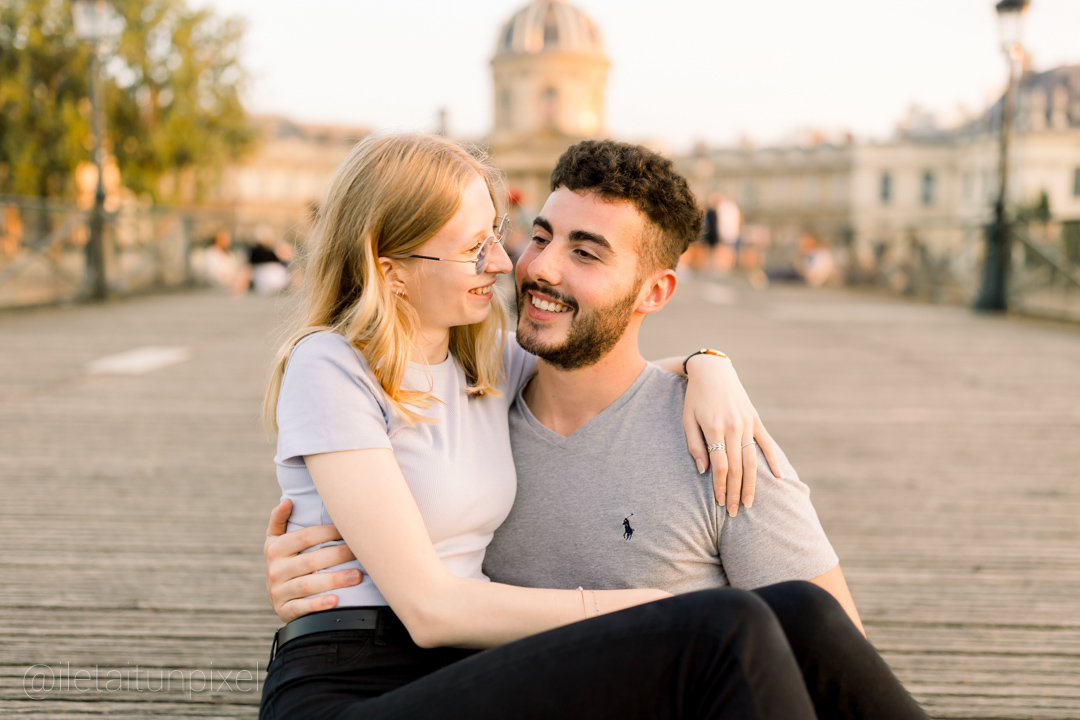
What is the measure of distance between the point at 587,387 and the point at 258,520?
2.41 meters

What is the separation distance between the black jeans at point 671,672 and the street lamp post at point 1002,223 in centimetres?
1401

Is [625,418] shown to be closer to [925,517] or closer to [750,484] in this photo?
[750,484]

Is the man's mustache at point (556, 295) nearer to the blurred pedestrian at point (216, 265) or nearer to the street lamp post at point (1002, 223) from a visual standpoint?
the street lamp post at point (1002, 223)

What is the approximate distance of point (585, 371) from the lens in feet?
7.71

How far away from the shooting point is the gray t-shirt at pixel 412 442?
6.19 feet

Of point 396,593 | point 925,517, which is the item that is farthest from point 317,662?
point 925,517

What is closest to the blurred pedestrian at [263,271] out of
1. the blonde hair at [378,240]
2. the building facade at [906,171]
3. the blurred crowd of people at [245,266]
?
the blurred crowd of people at [245,266]

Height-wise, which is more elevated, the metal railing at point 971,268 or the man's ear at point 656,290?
the man's ear at point 656,290

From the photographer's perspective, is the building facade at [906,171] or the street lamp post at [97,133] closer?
the street lamp post at [97,133]

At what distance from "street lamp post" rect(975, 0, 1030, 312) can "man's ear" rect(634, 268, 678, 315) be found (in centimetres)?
1325

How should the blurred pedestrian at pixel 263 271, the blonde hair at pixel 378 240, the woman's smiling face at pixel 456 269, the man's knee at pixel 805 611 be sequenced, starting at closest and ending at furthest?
1. the man's knee at pixel 805 611
2. the blonde hair at pixel 378 240
3. the woman's smiling face at pixel 456 269
4. the blurred pedestrian at pixel 263 271

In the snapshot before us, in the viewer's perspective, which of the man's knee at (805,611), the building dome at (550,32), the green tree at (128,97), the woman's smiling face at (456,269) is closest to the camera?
the man's knee at (805,611)

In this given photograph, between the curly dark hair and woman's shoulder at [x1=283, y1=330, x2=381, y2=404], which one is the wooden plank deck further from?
the curly dark hair

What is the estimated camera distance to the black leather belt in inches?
76.2
